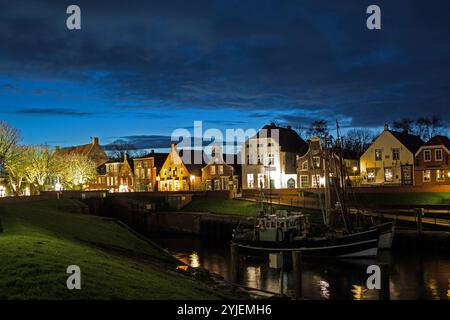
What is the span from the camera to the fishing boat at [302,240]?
43.9 meters

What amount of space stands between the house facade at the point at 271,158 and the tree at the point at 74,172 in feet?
123

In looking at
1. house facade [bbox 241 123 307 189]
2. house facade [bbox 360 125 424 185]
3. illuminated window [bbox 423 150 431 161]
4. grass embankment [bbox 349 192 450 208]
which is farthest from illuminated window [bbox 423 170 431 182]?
house facade [bbox 241 123 307 189]

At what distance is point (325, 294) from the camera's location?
1289 inches

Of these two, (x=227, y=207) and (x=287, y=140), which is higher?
(x=287, y=140)

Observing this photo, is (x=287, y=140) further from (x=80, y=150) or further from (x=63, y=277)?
(x=63, y=277)

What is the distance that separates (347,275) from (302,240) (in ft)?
22.5

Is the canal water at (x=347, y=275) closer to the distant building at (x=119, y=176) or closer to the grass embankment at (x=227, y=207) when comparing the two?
the grass embankment at (x=227, y=207)

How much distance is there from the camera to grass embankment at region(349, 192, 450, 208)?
63.5 meters

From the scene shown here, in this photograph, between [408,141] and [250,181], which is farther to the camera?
[250,181]

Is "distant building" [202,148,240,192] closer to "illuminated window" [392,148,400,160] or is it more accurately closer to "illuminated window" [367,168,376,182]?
"illuminated window" [367,168,376,182]

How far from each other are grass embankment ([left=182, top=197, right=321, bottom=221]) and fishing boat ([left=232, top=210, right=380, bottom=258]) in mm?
15925

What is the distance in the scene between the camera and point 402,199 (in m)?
66.8

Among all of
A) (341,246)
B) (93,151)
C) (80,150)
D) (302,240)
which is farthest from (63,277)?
(80,150)

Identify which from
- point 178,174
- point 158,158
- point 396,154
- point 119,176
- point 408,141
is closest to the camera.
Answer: point 396,154
